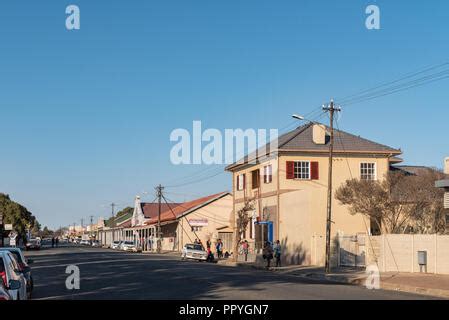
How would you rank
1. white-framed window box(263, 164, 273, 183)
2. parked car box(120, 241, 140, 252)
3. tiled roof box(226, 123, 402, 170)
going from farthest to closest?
1. parked car box(120, 241, 140, 252)
2. white-framed window box(263, 164, 273, 183)
3. tiled roof box(226, 123, 402, 170)

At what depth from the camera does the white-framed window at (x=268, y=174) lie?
51.0 meters

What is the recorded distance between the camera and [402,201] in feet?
127

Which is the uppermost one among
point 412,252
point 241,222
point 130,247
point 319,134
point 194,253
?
point 319,134

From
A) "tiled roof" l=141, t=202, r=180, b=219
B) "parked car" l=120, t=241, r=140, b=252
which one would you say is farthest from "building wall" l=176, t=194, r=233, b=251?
"tiled roof" l=141, t=202, r=180, b=219

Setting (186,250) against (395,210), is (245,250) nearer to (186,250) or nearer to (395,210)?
(186,250)

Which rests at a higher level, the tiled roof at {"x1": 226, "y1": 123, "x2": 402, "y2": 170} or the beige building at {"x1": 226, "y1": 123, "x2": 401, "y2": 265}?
the tiled roof at {"x1": 226, "y1": 123, "x2": 402, "y2": 170}

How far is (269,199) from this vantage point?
51.4 metres

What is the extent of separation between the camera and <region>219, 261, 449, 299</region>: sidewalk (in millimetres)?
24259

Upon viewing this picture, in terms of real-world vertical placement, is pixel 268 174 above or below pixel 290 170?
below

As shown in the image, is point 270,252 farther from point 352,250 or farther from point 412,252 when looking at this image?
point 412,252

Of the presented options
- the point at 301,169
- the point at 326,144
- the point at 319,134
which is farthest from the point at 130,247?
the point at 319,134

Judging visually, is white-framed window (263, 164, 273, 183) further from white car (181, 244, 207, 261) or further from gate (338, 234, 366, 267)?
gate (338, 234, 366, 267)

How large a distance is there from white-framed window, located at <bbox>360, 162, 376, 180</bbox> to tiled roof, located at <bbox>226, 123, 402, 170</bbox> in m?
A: 1.02

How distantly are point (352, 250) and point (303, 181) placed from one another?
11.7m
